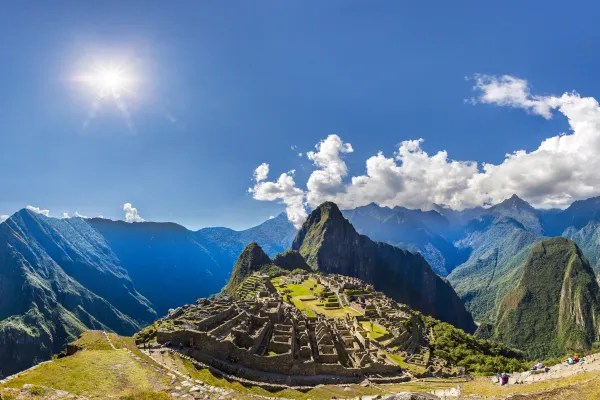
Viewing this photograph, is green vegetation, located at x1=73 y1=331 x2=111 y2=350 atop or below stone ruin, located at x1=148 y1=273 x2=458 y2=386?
atop

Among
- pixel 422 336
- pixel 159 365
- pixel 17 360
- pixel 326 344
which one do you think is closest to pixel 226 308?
pixel 326 344

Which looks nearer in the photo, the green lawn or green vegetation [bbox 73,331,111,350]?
green vegetation [bbox 73,331,111,350]

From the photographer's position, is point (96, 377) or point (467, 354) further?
point (467, 354)

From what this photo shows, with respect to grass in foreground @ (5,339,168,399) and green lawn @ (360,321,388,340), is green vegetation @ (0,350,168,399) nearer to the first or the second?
grass in foreground @ (5,339,168,399)

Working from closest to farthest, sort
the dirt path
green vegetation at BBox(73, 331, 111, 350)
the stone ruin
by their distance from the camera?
the dirt path, green vegetation at BBox(73, 331, 111, 350), the stone ruin

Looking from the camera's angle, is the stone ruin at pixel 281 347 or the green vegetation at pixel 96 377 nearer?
the green vegetation at pixel 96 377

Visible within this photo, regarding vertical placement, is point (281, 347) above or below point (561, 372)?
above

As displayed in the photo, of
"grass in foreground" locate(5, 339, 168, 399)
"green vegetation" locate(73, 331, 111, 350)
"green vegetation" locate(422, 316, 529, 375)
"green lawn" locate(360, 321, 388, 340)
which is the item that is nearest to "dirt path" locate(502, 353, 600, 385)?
"grass in foreground" locate(5, 339, 168, 399)

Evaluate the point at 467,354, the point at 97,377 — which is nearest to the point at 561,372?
the point at 97,377

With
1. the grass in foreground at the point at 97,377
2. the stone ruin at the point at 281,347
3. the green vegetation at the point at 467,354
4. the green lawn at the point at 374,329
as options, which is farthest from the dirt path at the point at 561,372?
the green lawn at the point at 374,329

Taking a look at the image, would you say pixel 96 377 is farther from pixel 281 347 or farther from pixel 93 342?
pixel 281 347

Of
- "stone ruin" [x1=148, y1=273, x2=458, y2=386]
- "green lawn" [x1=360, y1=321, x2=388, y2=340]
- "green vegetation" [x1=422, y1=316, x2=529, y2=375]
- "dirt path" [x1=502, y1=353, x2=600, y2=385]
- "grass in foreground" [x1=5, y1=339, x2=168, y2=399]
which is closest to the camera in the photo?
"grass in foreground" [x1=5, y1=339, x2=168, y2=399]

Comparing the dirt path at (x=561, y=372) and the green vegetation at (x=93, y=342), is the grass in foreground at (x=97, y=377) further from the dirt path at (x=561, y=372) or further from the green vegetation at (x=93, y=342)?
the dirt path at (x=561, y=372)
